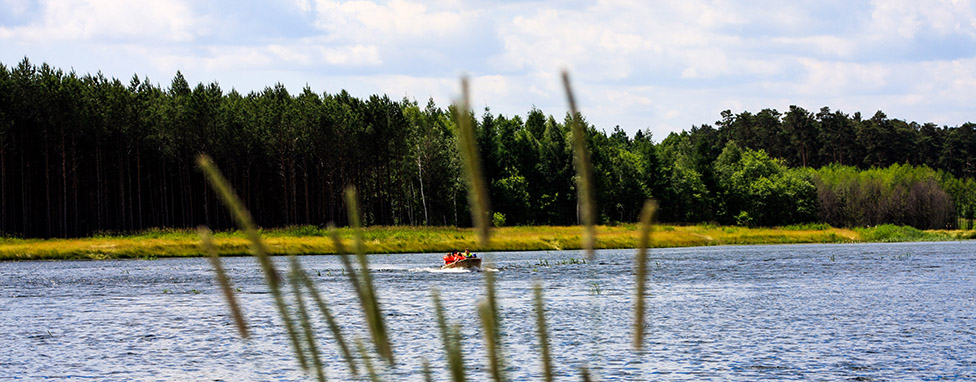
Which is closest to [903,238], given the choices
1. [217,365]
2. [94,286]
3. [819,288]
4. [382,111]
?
[382,111]

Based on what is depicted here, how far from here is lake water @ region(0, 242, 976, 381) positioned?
22.1 meters

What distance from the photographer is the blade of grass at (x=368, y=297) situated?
6.16 feet

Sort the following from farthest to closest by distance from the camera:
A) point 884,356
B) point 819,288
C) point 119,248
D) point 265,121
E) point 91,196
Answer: point 265,121
point 91,196
point 119,248
point 819,288
point 884,356

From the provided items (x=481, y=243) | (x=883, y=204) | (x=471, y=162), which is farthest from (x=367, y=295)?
(x=883, y=204)

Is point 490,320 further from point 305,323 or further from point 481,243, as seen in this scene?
point 305,323

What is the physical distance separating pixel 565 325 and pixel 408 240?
173 feet

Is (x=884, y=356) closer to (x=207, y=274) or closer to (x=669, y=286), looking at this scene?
(x=669, y=286)

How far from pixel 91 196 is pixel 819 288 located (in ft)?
225

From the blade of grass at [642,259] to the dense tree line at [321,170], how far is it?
69.4m

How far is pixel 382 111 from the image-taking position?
104 meters

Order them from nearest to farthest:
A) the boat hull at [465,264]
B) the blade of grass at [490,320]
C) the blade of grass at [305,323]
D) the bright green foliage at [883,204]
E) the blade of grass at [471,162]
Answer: the blade of grass at [471,162], the blade of grass at [490,320], the blade of grass at [305,323], the boat hull at [465,264], the bright green foliage at [883,204]

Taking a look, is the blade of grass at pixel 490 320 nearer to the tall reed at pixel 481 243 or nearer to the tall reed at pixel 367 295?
the tall reed at pixel 481 243

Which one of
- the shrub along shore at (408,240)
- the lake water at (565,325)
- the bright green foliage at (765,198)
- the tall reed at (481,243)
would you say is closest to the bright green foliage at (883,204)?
the bright green foliage at (765,198)

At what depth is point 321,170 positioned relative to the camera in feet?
337
